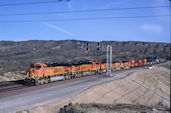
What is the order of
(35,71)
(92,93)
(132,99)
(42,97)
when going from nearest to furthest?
(42,97), (92,93), (132,99), (35,71)

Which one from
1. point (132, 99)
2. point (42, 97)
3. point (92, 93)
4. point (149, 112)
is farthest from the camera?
point (132, 99)

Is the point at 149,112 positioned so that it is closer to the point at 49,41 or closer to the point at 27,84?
the point at 27,84

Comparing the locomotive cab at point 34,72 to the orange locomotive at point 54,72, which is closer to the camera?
the locomotive cab at point 34,72

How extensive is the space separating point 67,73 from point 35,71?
9.93 metres

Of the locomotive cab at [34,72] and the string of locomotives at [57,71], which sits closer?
the locomotive cab at [34,72]

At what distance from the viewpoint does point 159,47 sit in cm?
18362

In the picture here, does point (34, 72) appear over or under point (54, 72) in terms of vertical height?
over

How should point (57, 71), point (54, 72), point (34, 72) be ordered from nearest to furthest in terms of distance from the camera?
point (34, 72) → point (54, 72) → point (57, 71)

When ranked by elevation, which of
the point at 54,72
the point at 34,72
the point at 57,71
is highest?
the point at 34,72

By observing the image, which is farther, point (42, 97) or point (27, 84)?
point (27, 84)

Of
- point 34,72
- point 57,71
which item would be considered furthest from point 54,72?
point 34,72

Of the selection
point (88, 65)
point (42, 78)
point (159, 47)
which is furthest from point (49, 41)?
point (42, 78)

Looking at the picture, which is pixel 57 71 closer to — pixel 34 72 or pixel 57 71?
pixel 57 71

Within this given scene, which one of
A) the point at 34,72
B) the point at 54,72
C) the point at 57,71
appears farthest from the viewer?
the point at 57,71
